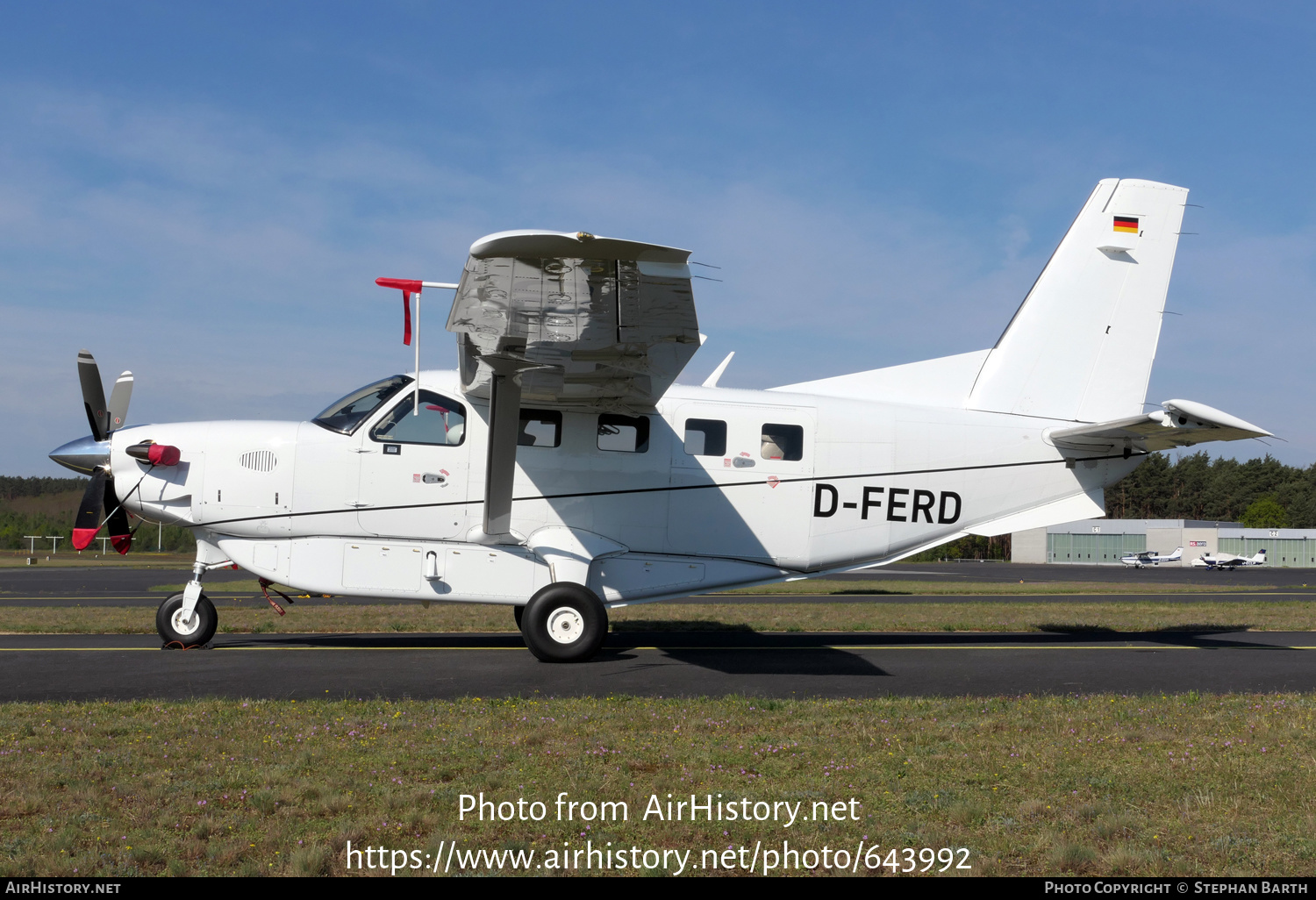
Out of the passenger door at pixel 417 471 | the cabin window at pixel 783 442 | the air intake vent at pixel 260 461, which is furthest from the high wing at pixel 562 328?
the air intake vent at pixel 260 461

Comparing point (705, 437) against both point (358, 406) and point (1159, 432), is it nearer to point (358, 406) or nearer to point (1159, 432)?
point (358, 406)

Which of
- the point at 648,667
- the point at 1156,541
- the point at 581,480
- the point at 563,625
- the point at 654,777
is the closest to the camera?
the point at 654,777

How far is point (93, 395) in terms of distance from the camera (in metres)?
10.4

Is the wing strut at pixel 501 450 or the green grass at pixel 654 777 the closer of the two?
the green grass at pixel 654 777

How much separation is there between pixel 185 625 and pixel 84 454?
2285 mm

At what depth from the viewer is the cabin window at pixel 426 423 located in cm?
1060

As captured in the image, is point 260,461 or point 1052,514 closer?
point 260,461

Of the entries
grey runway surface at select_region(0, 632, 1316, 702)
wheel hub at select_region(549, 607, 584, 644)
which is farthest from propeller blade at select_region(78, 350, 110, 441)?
wheel hub at select_region(549, 607, 584, 644)

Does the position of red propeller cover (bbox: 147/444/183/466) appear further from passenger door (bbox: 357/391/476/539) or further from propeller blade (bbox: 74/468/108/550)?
passenger door (bbox: 357/391/476/539)

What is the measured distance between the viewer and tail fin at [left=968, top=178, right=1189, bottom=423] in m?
12.4

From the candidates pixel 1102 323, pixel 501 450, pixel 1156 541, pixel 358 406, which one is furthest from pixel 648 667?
pixel 1156 541

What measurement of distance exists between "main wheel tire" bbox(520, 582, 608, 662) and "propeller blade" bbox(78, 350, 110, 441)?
18.2ft

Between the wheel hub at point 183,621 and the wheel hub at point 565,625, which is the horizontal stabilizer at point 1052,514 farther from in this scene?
the wheel hub at point 183,621
